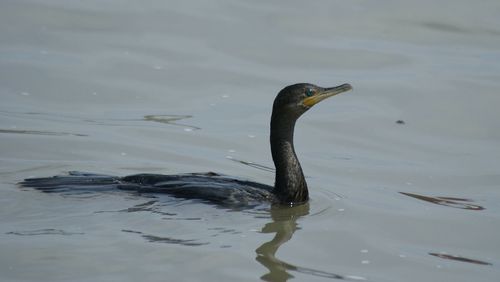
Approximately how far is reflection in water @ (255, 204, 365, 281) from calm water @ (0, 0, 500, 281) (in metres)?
0.02

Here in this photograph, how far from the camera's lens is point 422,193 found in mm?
10203

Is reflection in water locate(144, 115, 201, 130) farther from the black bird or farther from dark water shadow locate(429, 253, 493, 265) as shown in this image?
dark water shadow locate(429, 253, 493, 265)

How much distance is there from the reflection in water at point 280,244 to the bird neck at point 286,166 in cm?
11

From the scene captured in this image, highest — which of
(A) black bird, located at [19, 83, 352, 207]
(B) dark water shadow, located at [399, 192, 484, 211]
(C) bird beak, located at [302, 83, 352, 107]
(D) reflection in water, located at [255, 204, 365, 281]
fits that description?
(C) bird beak, located at [302, 83, 352, 107]

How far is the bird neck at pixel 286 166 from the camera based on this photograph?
9586 mm

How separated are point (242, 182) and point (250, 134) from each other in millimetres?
2440

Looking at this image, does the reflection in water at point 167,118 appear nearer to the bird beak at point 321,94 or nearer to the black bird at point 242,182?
the black bird at point 242,182

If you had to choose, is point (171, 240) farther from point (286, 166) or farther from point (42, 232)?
point (286, 166)

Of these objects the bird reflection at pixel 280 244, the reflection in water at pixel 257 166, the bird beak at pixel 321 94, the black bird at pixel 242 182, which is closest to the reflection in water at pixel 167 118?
the reflection in water at pixel 257 166

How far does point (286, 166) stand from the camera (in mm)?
9641

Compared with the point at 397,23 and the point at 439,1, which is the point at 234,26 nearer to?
the point at 397,23

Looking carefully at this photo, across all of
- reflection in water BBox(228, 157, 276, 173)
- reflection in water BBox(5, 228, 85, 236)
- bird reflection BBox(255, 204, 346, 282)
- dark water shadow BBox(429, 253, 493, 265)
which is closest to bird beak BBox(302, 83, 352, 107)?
bird reflection BBox(255, 204, 346, 282)

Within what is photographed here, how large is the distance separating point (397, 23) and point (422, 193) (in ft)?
21.5

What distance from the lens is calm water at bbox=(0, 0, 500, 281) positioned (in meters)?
8.20
